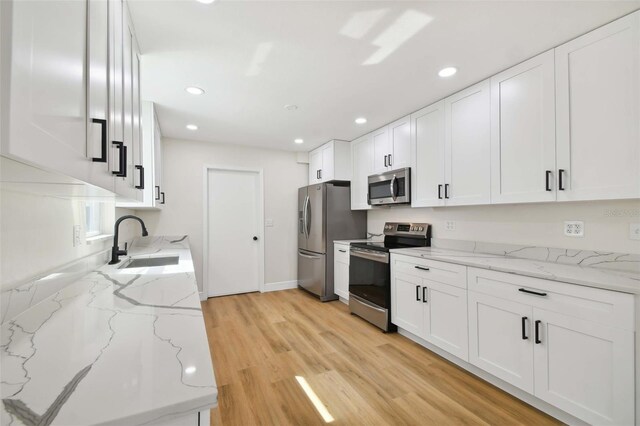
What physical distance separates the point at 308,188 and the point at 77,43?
3.59 metres

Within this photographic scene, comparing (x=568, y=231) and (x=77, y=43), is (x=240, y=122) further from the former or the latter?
(x=568, y=231)

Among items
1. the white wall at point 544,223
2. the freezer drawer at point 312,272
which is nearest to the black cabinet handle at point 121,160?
the white wall at point 544,223

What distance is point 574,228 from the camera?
195 cm

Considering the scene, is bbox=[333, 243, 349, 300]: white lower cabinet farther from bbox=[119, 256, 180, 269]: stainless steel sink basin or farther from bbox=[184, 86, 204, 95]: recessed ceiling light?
bbox=[184, 86, 204, 95]: recessed ceiling light

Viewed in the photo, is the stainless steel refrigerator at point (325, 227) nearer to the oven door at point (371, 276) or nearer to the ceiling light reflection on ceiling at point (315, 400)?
the oven door at point (371, 276)

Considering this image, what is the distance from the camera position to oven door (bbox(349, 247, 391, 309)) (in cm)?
288

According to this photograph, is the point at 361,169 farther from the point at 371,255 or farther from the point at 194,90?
the point at 194,90

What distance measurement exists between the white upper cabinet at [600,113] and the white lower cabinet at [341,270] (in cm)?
238

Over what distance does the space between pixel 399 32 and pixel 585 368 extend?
215 cm

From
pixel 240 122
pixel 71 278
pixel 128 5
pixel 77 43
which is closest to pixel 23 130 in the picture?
pixel 77 43

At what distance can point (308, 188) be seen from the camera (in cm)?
430

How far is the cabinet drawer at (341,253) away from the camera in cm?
368

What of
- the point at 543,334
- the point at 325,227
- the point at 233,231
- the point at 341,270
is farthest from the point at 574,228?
the point at 233,231

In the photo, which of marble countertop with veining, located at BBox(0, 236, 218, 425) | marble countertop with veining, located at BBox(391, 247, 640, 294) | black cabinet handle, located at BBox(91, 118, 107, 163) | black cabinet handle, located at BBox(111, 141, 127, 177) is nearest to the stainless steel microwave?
marble countertop with veining, located at BBox(391, 247, 640, 294)
